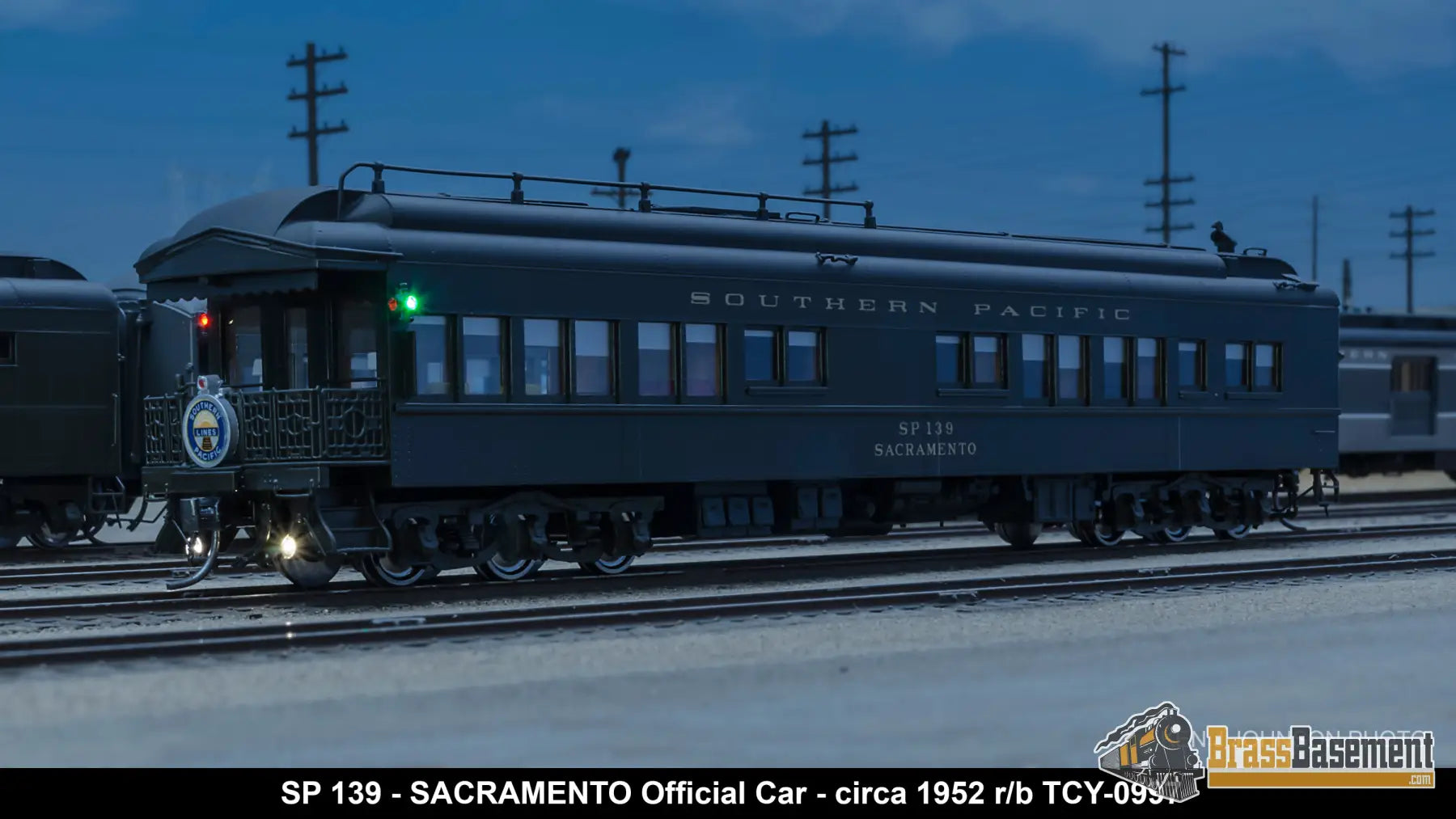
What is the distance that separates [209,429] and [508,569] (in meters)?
3.09

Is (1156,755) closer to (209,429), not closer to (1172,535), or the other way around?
(209,429)

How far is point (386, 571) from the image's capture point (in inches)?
680

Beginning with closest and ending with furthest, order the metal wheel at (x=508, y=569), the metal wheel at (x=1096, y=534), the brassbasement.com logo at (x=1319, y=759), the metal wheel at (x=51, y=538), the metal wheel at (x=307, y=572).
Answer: the brassbasement.com logo at (x=1319, y=759) → the metal wheel at (x=307, y=572) → the metal wheel at (x=508, y=569) → the metal wheel at (x=1096, y=534) → the metal wheel at (x=51, y=538)

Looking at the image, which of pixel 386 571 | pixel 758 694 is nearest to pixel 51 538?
pixel 386 571

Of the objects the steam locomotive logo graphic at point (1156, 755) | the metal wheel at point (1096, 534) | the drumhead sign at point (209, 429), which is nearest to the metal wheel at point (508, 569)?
the drumhead sign at point (209, 429)

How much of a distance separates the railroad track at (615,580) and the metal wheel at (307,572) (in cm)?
13

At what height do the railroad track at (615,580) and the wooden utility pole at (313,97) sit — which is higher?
the wooden utility pole at (313,97)

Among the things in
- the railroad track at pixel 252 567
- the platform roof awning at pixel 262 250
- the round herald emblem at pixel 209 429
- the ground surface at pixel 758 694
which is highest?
the platform roof awning at pixel 262 250

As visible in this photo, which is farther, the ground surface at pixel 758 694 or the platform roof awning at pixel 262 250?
the platform roof awning at pixel 262 250

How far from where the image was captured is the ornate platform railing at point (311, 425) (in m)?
16.7

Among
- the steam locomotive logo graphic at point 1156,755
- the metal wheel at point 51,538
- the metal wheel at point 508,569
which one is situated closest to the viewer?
the steam locomotive logo graphic at point 1156,755

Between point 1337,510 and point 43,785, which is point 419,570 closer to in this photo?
point 43,785

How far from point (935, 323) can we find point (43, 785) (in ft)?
45.8

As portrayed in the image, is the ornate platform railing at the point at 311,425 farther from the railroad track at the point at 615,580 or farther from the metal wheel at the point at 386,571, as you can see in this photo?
the railroad track at the point at 615,580
